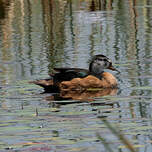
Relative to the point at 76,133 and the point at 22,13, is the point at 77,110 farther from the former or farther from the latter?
the point at 22,13

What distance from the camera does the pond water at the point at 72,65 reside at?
553cm

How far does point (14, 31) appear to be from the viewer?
1592cm

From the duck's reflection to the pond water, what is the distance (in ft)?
0.43

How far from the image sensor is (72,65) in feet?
35.1

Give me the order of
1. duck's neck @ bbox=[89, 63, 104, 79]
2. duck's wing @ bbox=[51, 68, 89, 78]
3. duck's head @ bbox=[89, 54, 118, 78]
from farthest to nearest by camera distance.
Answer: duck's head @ bbox=[89, 54, 118, 78]
duck's neck @ bbox=[89, 63, 104, 79]
duck's wing @ bbox=[51, 68, 89, 78]

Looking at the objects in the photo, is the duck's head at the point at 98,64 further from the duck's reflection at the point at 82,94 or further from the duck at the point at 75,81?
the duck's reflection at the point at 82,94

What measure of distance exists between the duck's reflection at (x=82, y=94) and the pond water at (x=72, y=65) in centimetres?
13

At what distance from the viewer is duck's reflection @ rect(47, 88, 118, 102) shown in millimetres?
8445

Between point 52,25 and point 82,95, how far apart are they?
8331 mm

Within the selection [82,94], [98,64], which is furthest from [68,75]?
[98,64]

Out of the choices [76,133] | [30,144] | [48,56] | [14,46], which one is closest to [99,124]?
[76,133]

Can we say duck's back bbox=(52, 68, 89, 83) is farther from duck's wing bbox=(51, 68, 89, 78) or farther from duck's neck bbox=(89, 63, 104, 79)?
duck's neck bbox=(89, 63, 104, 79)

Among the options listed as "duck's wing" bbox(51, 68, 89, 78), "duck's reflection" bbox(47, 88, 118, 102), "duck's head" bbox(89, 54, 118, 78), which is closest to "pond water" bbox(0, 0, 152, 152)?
"duck's reflection" bbox(47, 88, 118, 102)

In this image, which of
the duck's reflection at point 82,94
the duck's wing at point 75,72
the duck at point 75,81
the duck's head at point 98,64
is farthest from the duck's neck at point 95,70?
the duck's reflection at point 82,94
